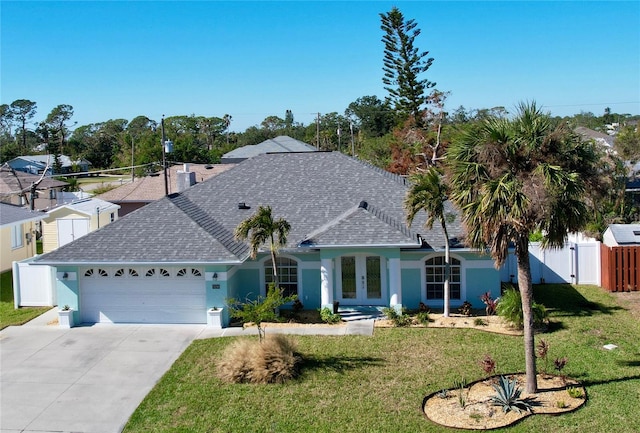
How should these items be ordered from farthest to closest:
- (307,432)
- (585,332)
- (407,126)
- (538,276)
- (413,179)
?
(407,126) → (538,276) → (413,179) → (585,332) → (307,432)

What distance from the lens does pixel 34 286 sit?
1983 cm

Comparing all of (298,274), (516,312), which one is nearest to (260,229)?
(298,274)

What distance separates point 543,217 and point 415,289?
7.83 meters

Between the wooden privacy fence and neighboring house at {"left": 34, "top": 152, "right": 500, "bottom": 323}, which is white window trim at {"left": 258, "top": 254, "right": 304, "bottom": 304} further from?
the wooden privacy fence

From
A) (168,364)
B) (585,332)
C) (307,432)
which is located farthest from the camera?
(585,332)

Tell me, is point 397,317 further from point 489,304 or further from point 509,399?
point 509,399

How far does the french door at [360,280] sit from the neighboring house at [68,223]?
12.7m

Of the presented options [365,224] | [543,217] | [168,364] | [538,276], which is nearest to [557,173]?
[543,217]

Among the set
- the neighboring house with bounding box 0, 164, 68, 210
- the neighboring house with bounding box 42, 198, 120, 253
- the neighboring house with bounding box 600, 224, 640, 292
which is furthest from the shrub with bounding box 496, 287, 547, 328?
the neighboring house with bounding box 0, 164, 68, 210

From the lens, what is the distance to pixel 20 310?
1934cm

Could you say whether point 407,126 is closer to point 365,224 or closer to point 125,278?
point 365,224

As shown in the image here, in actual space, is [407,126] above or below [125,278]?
above

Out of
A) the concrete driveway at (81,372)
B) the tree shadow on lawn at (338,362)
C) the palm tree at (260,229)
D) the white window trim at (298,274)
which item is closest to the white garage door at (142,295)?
the concrete driveway at (81,372)

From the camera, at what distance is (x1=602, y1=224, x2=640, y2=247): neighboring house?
66.0 ft
